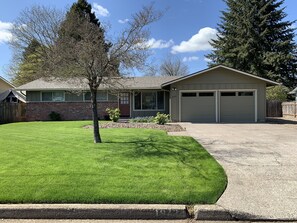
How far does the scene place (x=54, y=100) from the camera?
2309 cm

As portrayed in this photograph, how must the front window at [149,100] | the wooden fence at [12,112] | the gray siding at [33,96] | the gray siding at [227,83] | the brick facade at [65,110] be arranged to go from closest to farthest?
the gray siding at [227,83]
the wooden fence at [12,112]
the front window at [149,100]
the brick facade at [65,110]
the gray siding at [33,96]

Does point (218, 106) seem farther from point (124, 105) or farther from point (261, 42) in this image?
point (261, 42)

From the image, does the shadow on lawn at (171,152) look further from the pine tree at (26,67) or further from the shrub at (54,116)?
the pine tree at (26,67)

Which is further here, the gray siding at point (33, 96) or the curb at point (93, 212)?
the gray siding at point (33, 96)

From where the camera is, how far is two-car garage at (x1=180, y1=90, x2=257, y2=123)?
64.3 ft

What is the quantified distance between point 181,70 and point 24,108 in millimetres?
32018

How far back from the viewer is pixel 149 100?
22.5 meters

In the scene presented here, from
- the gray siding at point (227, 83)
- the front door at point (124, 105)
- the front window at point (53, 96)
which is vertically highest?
the gray siding at point (227, 83)

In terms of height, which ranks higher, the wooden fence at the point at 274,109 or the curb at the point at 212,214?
the wooden fence at the point at 274,109

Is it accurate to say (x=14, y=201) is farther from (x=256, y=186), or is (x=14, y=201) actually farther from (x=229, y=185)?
(x=256, y=186)

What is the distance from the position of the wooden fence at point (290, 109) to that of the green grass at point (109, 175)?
2195 centimetres

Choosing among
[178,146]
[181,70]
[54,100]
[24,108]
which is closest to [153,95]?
[54,100]

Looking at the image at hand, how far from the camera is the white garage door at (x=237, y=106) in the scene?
64.3 ft

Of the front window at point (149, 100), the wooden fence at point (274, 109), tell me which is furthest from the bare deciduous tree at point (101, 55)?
the wooden fence at point (274, 109)
